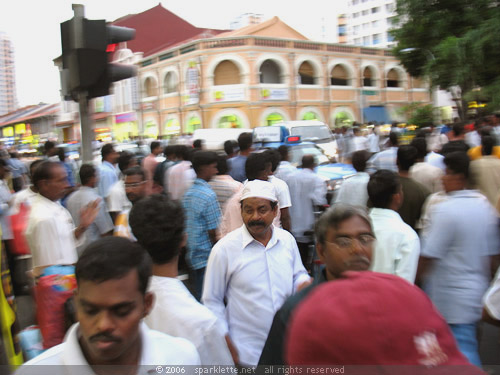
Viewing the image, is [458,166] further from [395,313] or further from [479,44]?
[479,44]

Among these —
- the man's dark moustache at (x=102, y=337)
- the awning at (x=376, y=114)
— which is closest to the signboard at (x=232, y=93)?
the awning at (x=376, y=114)

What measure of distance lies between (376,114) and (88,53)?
125 feet

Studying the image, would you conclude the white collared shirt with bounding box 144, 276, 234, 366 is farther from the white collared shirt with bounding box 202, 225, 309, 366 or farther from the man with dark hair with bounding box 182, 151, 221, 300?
the man with dark hair with bounding box 182, 151, 221, 300

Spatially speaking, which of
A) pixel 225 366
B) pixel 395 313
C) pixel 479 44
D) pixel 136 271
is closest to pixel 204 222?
pixel 225 366

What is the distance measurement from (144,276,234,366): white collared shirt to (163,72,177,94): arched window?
37.5 m

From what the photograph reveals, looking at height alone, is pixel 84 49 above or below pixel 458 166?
above

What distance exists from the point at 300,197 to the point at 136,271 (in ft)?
17.2

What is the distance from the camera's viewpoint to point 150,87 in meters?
42.1

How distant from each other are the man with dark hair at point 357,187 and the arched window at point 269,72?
31.8 meters

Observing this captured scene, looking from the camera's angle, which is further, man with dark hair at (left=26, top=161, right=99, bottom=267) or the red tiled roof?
the red tiled roof

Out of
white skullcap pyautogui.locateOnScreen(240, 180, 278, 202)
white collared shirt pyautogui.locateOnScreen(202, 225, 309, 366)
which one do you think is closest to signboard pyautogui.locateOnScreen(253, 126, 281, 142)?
white skullcap pyautogui.locateOnScreen(240, 180, 278, 202)

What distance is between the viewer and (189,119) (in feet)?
122

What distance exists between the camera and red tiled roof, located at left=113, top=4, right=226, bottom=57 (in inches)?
1976

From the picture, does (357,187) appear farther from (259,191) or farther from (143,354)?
(143,354)
